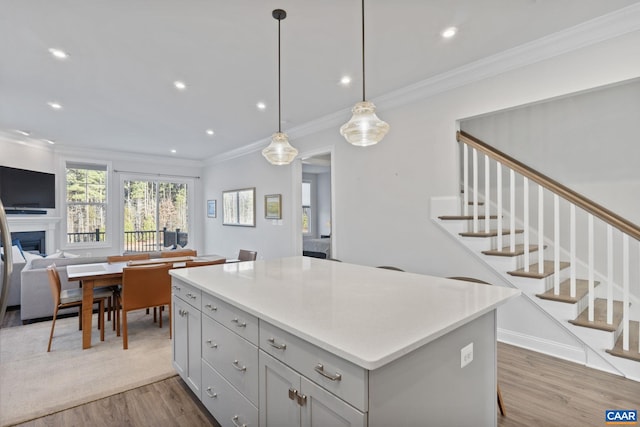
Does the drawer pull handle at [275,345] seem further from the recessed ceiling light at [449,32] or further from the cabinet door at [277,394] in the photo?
the recessed ceiling light at [449,32]

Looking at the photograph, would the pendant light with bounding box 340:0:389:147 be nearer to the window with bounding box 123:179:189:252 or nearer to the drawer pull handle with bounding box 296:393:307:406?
the drawer pull handle with bounding box 296:393:307:406

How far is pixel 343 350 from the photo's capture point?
1.01 m

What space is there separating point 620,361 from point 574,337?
0.98 feet

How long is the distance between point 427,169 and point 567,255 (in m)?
1.70

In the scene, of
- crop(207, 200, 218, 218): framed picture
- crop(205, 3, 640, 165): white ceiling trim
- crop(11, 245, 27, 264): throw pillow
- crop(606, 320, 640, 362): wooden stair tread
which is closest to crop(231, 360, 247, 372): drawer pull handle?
crop(606, 320, 640, 362): wooden stair tread

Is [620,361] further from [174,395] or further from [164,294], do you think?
[164,294]

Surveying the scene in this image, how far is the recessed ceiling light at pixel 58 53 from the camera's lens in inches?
109

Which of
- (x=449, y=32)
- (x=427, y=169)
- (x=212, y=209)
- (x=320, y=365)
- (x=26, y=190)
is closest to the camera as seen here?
(x=320, y=365)

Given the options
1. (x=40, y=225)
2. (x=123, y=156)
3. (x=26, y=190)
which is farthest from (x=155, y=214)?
(x=26, y=190)

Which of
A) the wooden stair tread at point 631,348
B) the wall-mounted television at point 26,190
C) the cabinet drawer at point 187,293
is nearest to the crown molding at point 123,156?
the wall-mounted television at point 26,190

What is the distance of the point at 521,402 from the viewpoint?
2135 mm

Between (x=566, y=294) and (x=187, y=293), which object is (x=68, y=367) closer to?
(x=187, y=293)

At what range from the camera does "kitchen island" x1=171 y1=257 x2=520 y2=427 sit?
41.6 inches

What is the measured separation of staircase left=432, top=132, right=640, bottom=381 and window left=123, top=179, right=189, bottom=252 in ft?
21.7
